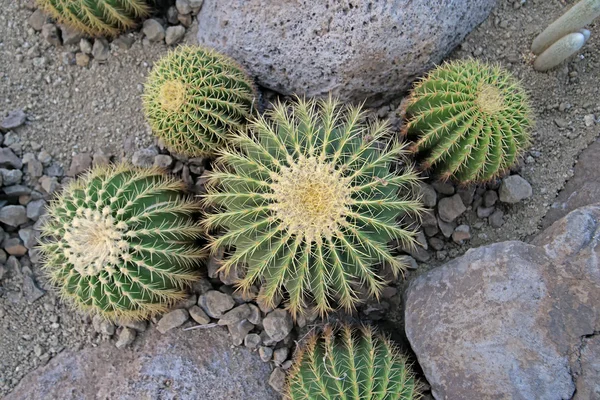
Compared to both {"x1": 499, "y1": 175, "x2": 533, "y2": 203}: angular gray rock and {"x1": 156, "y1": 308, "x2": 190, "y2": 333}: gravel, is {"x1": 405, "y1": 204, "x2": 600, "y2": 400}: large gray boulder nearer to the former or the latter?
{"x1": 499, "y1": 175, "x2": 533, "y2": 203}: angular gray rock

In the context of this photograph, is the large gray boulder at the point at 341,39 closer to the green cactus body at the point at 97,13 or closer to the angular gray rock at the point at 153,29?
the angular gray rock at the point at 153,29

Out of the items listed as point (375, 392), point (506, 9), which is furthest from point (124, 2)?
point (375, 392)

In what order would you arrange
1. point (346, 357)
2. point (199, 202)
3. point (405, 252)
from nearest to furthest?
point (346, 357) → point (199, 202) → point (405, 252)

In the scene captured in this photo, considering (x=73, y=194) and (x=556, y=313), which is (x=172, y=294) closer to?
(x=73, y=194)

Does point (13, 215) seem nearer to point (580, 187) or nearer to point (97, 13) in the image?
point (97, 13)

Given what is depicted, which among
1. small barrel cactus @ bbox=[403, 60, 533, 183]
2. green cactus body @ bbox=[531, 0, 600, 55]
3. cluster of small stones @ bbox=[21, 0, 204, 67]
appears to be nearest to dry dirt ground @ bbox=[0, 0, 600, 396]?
cluster of small stones @ bbox=[21, 0, 204, 67]

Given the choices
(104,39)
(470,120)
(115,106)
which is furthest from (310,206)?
(104,39)
